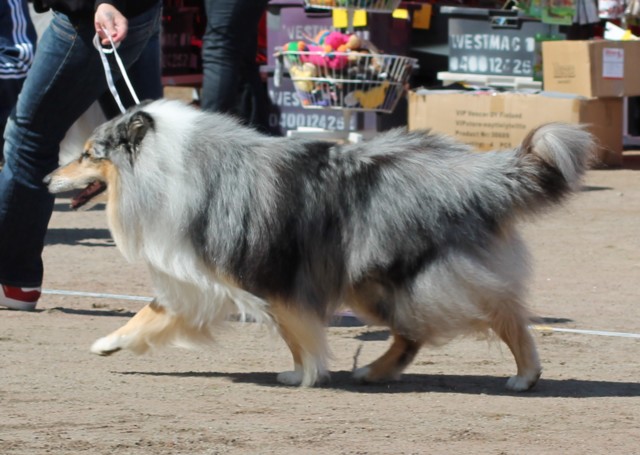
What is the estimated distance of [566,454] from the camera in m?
3.61

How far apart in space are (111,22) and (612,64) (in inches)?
249

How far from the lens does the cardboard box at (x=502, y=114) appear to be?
32.4 ft

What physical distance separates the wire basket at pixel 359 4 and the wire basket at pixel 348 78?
1.36 feet

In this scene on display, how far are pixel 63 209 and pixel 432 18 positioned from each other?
14.0 ft

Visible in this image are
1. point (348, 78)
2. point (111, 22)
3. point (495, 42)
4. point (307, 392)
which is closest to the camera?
point (307, 392)

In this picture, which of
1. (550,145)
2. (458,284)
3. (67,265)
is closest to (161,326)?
(458,284)

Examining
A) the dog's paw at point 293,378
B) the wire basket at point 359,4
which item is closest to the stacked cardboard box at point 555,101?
the wire basket at point 359,4

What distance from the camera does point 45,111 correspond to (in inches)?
208

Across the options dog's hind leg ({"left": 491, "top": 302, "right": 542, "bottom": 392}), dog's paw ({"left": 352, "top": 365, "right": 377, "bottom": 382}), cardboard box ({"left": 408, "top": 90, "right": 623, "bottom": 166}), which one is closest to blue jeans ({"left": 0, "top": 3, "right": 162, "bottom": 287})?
dog's paw ({"left": 352, "top": 365, "right": 377, "bottom": 382})

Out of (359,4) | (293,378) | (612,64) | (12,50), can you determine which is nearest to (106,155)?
(293,378)

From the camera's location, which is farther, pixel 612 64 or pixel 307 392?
pixel 612 64

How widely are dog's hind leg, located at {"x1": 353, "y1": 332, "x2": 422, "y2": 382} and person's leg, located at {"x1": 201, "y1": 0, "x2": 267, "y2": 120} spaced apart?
215 cm

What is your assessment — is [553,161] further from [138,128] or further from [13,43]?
[13,43]

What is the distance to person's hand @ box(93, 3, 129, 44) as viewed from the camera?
4.95 metres
